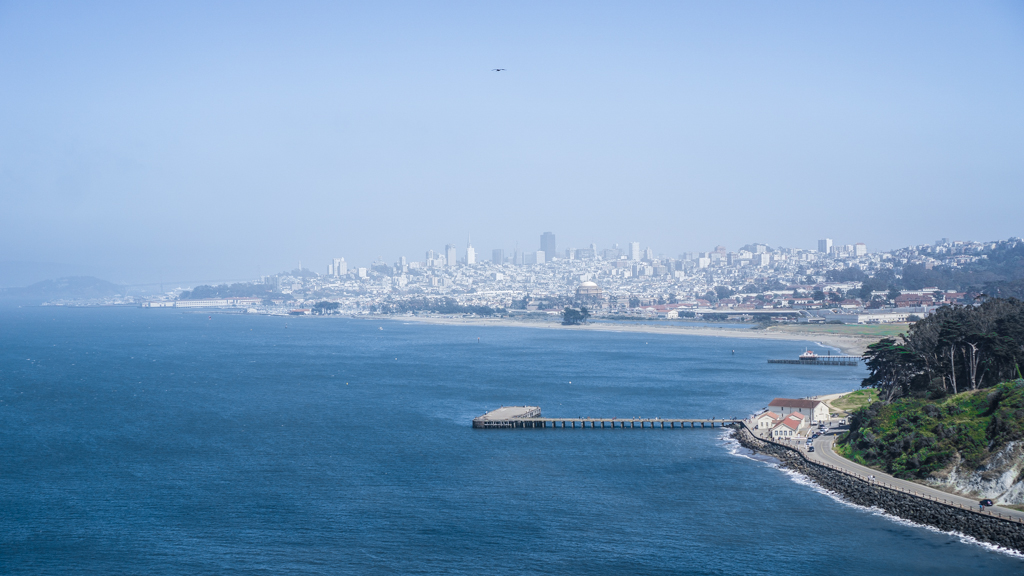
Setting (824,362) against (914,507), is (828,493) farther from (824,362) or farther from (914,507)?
(824,362)

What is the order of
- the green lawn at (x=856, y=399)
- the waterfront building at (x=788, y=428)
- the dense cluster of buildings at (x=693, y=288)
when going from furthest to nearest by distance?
1. the dense cluster of buildings at (x=693, y=288)
2. the green lawn at (x=856, y=399)
3. the waterfront building at (x=788, y=428)

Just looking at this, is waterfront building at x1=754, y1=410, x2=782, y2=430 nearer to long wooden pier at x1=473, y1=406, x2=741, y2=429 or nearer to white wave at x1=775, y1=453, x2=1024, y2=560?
long wooden pier at x1=473, y1=406, x2=741, y2=429

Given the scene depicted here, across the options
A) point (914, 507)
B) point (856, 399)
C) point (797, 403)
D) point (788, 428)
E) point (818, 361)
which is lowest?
point (914, 507)

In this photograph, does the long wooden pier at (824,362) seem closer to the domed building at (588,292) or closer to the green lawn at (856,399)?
the green lawn at (856,399)

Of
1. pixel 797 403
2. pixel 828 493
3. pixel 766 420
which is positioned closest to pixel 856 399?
pixel 797 403

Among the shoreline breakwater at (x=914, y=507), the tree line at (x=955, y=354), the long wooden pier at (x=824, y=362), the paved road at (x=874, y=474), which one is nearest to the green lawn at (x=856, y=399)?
the tree line at (x=955, y=354)

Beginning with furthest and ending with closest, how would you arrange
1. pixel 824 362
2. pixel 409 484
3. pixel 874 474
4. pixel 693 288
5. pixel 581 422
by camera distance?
pixel 693 288, pixel 824 362, pixel 581 422, pixel 409 484, pixel 874 474
